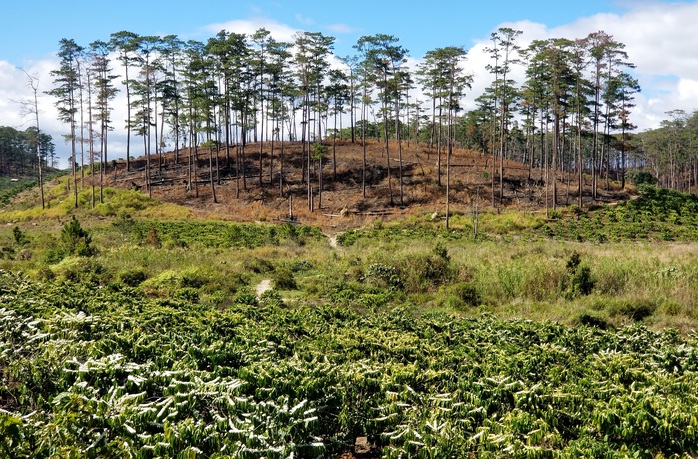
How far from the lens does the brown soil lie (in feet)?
150

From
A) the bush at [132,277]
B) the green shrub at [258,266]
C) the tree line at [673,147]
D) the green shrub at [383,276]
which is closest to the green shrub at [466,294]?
the green shrub at [383,276]

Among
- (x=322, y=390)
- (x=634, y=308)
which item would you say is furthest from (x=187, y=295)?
(x=634, y=308)

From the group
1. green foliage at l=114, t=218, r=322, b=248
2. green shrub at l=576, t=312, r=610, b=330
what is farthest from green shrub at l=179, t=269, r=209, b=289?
green shrub at l=576, t=312, r=610, b=330

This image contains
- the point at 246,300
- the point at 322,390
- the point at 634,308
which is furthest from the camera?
the point at 246,300

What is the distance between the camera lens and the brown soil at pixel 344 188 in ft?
150

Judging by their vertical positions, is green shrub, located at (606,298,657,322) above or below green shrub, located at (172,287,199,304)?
below

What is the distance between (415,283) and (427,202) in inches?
1182

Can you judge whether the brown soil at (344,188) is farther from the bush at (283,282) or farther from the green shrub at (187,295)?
the green shrub at (187,295)

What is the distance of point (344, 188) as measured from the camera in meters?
51.8

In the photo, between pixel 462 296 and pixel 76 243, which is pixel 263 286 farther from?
pixel 76 243

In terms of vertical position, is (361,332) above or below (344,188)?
below

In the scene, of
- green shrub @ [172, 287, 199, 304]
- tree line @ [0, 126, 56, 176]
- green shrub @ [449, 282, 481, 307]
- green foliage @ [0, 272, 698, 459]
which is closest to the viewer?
green foliage @ [0, 272, 698, 459]

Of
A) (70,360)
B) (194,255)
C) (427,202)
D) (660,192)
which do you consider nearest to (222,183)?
(427,202)

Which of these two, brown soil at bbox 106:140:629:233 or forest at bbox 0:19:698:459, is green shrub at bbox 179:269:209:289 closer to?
forest at bbox 0:19:698:459
